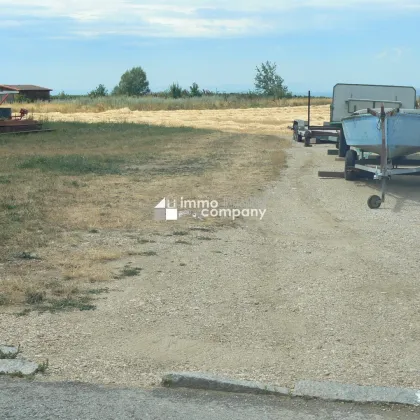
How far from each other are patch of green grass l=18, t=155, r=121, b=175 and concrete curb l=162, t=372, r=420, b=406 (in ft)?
39.5

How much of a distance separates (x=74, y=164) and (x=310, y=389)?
45.9ft

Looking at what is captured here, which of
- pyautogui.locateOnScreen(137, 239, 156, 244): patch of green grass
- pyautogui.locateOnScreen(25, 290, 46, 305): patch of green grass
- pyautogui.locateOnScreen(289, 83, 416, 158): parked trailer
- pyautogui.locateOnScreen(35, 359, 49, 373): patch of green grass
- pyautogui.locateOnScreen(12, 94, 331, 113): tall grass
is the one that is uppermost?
pyautogui.locateOnScreen(289, 83, 416, 158): parked trailer

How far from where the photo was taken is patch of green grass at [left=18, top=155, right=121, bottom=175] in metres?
17.3

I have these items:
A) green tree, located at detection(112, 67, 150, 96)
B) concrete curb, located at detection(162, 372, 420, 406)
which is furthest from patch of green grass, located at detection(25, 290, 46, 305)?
green tree, located at detection(112, 67, 150, 96)

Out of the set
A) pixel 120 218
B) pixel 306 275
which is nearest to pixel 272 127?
pixel 120 218

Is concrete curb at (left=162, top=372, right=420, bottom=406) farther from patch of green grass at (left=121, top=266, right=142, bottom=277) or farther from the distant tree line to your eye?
the distant tree line

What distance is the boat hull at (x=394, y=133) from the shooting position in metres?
14.8

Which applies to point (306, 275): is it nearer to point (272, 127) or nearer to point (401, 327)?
point (401, 327)

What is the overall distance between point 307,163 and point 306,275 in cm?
1299

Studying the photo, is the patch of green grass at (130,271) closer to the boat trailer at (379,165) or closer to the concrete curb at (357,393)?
the concrete curb at (357,393)

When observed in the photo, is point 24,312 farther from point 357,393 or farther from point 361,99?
point 361,99

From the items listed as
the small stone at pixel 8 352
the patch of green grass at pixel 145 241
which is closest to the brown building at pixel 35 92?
the patch of green grass at pixel 145 241

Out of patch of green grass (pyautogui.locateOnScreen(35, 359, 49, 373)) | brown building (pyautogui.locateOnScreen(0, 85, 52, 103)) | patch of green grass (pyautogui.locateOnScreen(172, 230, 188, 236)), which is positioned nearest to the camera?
patch of green grass (pyautogui.locateOnScreen(35, 359, 49, 373))

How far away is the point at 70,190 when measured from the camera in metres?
14.1
